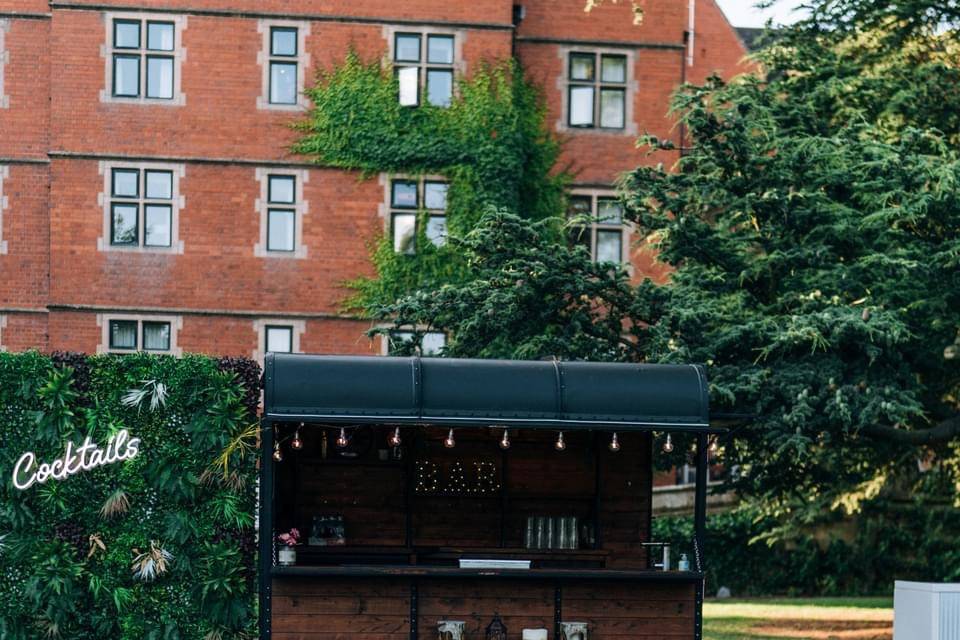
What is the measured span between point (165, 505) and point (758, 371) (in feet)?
24.0

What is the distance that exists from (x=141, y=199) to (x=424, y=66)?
5.72 meters

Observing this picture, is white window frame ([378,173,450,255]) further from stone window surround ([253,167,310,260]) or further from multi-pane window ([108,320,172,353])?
multi-pane window ([108,320,172,353])

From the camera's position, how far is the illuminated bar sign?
Answer: 16.4m

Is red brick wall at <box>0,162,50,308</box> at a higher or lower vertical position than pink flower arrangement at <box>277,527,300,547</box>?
higher

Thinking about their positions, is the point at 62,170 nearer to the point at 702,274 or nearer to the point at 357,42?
the point at 357,42

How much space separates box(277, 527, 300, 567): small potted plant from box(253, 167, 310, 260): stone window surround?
13.7 metres

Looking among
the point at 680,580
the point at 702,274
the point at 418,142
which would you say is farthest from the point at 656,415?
the point at 418,142

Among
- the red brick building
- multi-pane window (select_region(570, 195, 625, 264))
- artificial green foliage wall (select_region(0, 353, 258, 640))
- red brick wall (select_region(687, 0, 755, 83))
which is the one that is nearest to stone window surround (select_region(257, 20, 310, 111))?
the red brick building

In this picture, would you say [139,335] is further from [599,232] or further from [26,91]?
[599,232]

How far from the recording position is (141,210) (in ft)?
98.9

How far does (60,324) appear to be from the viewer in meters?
29.8

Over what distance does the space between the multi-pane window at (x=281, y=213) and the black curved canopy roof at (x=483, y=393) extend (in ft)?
47.2

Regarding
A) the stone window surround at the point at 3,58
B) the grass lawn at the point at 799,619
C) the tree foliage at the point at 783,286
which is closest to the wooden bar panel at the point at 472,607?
the tree foliage at the point at 783,286

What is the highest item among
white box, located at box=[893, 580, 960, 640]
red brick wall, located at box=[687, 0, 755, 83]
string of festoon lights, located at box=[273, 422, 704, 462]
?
red brick wall, located at box=[687, 0, 755, 83]
